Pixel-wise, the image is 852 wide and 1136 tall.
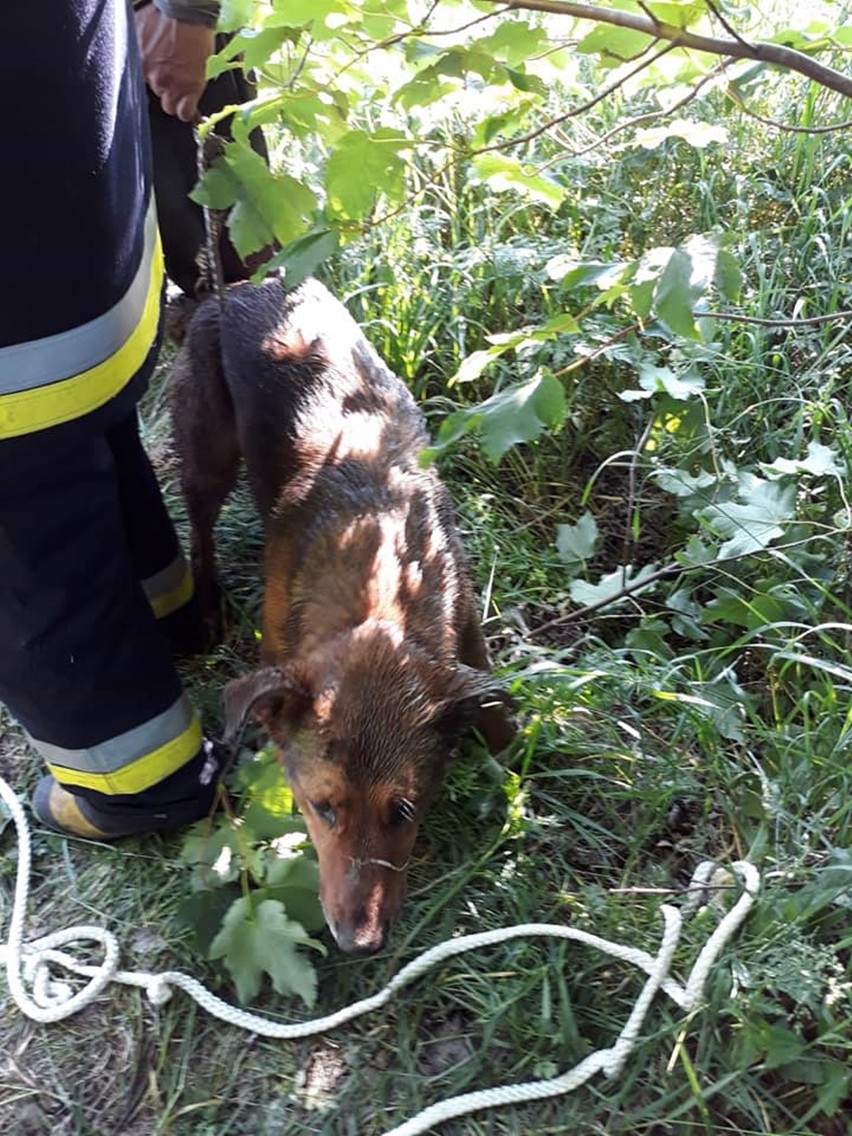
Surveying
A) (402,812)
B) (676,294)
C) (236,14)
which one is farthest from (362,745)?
(236,14)

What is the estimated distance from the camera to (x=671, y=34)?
1730 millimetres

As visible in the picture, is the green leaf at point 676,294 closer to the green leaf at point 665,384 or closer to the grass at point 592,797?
the grass at point 592,797

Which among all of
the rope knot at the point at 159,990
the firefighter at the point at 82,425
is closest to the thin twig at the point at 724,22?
the firefighter at the point at 82,425

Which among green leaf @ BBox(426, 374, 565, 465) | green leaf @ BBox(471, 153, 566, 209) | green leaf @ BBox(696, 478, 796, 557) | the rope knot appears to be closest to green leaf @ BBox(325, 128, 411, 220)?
green leaf @ BBox(471, 153, 566, 209)

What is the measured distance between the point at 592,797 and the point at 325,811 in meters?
0.80

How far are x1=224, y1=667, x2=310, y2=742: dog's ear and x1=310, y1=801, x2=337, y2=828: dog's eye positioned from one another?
0.73 ft

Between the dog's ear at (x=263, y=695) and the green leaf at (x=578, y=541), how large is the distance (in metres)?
1.22

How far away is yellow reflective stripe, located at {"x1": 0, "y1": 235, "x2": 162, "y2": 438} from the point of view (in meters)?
1.96

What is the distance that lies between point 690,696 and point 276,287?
71.6 inches

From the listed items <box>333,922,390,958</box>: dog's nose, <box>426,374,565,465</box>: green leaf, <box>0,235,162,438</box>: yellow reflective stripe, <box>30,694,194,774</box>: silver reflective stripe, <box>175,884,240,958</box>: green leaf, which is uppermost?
<box>0,235,162,438</box>: yellow reflective stripe

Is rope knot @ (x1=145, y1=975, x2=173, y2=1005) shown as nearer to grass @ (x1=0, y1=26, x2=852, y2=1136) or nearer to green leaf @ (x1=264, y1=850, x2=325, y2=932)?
grass @ (x1=0, y1=26, x2=852, y2=1136)

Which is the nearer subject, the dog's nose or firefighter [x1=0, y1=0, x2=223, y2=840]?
firefighter [x1=0, y1=0, x2=223, y2=840]


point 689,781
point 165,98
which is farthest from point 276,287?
point 689,781

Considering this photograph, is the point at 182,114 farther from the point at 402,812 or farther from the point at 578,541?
the point at 402,812
